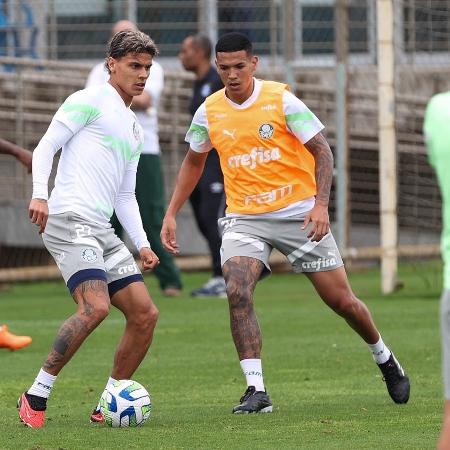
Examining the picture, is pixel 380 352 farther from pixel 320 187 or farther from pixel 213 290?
pixel 213 290

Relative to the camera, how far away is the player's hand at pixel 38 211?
25.4ft

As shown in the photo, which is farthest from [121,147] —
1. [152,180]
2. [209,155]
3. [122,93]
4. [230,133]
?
[152,180]

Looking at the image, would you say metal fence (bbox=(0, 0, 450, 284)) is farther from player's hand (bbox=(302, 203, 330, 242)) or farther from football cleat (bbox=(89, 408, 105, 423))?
football cleat (bbox=(89, 408, 105, 423))

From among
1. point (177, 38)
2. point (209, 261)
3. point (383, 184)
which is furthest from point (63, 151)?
point (177, 38)

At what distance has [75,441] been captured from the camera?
24.7 feet

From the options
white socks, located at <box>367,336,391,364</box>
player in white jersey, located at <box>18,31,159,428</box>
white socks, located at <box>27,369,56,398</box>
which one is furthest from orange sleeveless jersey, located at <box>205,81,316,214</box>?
white socks, located at <box>27,369,56,398</box>

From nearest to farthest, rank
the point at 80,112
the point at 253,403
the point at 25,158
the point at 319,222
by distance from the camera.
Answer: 1. the point at 80,112
2. the point at 253,403
3. the point at 319,222
4. the point at 25,158

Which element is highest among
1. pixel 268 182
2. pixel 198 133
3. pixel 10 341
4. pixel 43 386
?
pixel 198 133

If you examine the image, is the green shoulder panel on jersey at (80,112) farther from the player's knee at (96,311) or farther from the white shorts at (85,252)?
the player's knee at (96,311)

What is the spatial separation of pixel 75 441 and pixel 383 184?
8.29 metres

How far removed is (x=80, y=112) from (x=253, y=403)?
6.06 ft

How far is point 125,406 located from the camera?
8.00 metres

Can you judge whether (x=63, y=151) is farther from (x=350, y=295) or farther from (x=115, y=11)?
(x=115, y=11)

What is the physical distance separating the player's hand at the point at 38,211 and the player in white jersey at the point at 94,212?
0.27 ft
